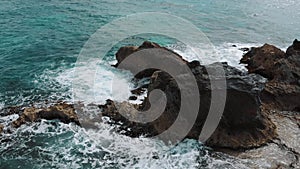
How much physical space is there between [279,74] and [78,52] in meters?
13.9

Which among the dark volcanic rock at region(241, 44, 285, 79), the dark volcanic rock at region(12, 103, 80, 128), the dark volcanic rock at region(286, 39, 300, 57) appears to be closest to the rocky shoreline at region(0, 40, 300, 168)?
the dark volcanic rock at region(12, 103, 80, 128)

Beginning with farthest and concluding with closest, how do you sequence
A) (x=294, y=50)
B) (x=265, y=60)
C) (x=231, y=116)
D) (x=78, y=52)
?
1. (x=78, y=52)
2. (x=265, y=60)
3. (x=294, y=50)
4. (x=231, y=116)

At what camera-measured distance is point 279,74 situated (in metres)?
17.1

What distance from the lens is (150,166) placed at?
1157cm

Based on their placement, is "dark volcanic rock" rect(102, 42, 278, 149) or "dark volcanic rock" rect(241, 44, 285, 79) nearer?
"dark volcanic rock" rect(102, 42, 278, 149)

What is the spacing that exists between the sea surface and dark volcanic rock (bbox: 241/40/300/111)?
7.12ft

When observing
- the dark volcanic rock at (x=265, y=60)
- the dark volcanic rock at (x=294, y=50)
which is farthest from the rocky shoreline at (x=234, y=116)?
the dark volcanic rock at (x=294, y=50)

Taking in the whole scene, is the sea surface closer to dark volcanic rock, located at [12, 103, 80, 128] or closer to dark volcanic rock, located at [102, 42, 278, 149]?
dark volcanic rock, located at [12, 103, 80, 128]

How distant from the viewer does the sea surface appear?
1202 cm

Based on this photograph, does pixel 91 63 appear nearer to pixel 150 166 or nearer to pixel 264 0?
pixel 150 166

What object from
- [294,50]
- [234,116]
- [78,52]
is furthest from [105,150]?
[294,50]

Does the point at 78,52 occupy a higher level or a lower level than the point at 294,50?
lower

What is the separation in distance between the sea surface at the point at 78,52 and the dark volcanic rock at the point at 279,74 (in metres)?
2.17

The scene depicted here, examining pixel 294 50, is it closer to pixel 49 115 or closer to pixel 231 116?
pixel 231 116
